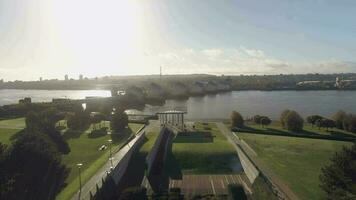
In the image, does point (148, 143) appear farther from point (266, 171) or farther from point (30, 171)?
point (30, 171)

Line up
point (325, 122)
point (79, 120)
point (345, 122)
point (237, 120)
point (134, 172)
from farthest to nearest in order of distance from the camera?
point (237, 120), point (79, 120), point (325, 122), point (345, 122), point (134, 172)

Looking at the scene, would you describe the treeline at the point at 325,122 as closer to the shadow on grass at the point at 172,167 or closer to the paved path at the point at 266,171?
the paved path at the point at 266,171

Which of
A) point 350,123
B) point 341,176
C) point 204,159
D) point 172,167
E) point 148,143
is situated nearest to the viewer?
point 341,176

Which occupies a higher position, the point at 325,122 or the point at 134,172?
the point at 325,122

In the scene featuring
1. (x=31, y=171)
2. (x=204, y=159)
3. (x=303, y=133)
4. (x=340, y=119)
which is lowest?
(x=204, y=159)

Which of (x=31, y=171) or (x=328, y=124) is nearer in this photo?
(x=31, y=171)

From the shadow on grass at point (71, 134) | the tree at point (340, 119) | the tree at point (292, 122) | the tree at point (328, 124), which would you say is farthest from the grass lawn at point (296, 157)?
the shadow on grass at point (71, 134)

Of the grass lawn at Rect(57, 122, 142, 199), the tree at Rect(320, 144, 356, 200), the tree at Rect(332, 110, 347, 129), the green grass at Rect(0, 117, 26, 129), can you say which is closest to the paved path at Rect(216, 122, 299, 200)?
the tree at Rect(320, 144, 356, 200)

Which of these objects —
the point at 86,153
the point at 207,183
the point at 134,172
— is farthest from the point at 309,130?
the point at 86,153
